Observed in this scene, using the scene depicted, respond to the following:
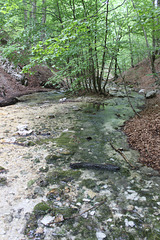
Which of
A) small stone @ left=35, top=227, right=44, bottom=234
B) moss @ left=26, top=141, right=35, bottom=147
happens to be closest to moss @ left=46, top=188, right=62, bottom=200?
small stone @ left=35, top=227, right=44, bottom=234

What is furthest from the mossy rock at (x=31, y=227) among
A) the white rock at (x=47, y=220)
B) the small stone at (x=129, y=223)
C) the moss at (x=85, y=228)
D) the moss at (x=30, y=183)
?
the small stone at (x=129, y=223)

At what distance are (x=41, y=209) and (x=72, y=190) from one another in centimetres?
64

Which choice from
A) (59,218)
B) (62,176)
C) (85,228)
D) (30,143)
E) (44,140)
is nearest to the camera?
(85,228)

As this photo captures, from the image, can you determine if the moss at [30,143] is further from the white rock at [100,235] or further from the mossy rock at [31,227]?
the white rock at [100,235]

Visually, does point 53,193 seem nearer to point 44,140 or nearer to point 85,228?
point 85,228

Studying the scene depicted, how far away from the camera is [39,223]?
209cm

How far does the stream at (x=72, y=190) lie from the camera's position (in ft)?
6.65

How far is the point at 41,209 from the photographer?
2.31 metres

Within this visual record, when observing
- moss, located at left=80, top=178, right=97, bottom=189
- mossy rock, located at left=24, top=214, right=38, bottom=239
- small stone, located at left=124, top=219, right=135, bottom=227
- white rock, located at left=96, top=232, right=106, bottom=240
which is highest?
mossy rock, located at left=24, top=214, right=38, bottom=239

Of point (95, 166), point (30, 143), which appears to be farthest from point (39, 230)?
point (30, 143)

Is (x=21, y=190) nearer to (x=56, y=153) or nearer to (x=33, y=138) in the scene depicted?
(x=56, y=153)

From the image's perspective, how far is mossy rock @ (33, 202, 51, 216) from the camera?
2.25m

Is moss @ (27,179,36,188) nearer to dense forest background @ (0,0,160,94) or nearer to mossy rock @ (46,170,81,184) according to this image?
mossy rock @ (46,170,81,184)

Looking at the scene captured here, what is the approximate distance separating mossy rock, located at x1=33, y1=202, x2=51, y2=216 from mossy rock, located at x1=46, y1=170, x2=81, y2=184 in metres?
0.55
